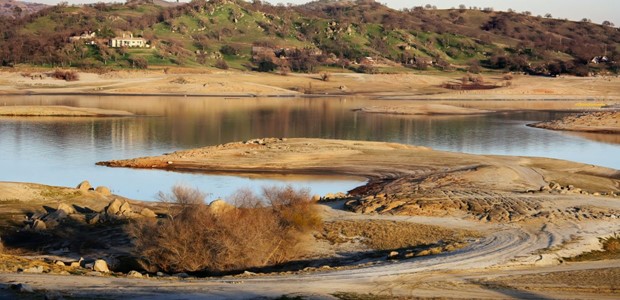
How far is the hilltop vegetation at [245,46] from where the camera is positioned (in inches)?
5797

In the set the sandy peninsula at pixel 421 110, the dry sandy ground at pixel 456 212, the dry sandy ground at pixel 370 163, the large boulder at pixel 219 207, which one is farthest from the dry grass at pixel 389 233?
the sandy peninsula at pixel 421 110

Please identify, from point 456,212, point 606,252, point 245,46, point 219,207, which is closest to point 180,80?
point 245,46

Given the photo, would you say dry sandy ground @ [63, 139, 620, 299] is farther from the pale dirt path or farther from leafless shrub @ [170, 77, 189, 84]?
leafless shrub @ [170, 77, 189, 84]

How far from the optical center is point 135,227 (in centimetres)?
2816

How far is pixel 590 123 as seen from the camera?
80125mm

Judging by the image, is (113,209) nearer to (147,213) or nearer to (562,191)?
(147,213)

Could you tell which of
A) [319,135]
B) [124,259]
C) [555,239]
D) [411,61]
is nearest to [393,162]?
[319,135]

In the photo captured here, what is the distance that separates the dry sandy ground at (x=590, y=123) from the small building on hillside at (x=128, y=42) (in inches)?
A: 3488

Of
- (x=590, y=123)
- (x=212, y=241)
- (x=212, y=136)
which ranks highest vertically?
(x=212, y=241)

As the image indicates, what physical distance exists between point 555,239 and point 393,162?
22828 millimetres

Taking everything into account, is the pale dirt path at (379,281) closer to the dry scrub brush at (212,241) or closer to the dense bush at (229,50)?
Result: the dry scrub brush at (212,241)

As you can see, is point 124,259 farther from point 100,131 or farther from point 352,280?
point 100,131

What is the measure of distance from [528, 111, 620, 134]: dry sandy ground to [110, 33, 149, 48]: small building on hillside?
291 ft

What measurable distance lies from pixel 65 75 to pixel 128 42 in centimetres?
2898
